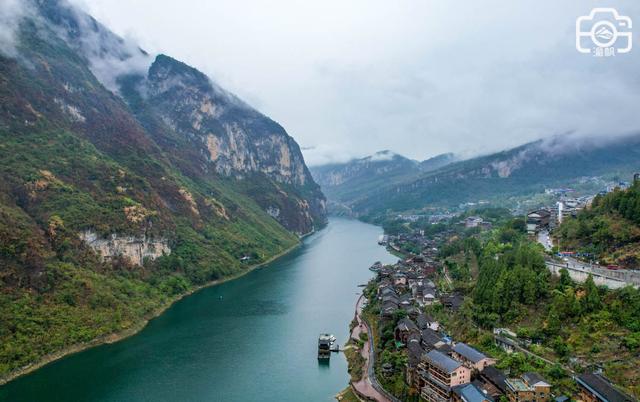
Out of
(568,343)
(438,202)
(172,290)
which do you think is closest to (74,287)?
(172,290)

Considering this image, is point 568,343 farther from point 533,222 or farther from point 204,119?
point 204,119

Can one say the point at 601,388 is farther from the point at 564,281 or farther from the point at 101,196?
the point at 101,196

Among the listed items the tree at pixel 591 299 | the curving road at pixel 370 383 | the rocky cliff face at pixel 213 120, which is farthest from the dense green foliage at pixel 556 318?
the rocky cliff face at pixel 213 120

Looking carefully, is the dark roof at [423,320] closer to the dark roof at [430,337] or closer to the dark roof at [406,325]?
the dark roof at [406,325]

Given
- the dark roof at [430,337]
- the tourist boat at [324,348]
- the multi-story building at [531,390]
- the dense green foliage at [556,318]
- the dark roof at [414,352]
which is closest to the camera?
the multi-story building at [531,390]

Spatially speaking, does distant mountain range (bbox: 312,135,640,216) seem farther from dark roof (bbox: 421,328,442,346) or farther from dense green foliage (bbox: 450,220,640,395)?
dark roof (bbox: 421,328,442,346)

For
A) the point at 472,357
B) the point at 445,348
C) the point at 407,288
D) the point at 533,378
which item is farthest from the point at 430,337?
the point at 407,288

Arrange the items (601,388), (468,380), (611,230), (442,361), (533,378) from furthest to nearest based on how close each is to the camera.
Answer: (611,230), (442,361), (468,380), (533,378), (601,388)
